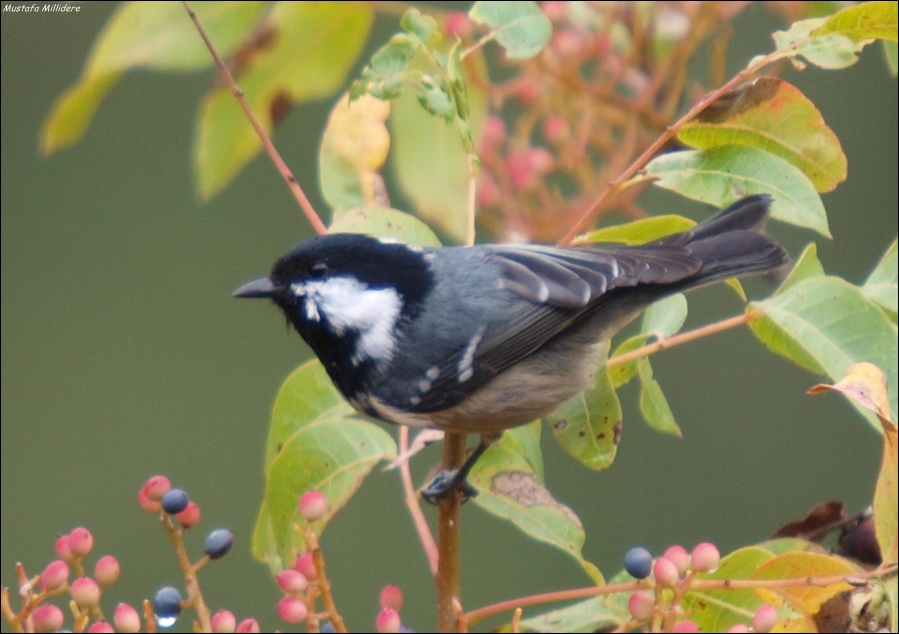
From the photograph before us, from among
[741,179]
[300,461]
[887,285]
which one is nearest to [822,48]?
[741,179]

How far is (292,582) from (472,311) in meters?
0.65

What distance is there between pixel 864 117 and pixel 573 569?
224cm

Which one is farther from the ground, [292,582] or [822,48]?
[822,48]

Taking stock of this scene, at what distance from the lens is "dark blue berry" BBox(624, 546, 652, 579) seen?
113 cm

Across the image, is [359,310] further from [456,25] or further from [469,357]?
[456,25]

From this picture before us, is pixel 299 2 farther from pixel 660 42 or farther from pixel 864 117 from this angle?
pixel 864 117

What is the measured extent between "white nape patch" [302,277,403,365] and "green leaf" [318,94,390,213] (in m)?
Result: 0.11

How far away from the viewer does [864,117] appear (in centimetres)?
466

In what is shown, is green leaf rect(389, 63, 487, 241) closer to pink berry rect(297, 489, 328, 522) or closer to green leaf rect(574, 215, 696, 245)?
green leaf rect(574, 215, 696, 245)

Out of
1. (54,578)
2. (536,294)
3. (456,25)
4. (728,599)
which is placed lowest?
(728,599)

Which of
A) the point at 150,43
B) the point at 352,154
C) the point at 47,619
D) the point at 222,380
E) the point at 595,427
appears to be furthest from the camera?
the point at 222,380

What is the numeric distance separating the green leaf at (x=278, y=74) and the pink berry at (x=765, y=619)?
1151 mm

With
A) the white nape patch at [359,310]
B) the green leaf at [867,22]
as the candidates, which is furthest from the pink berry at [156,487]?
the green leaf at [867,22]

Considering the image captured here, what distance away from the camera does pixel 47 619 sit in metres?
0.98
